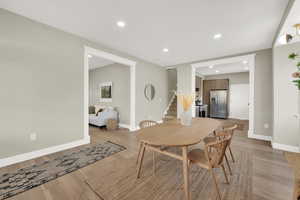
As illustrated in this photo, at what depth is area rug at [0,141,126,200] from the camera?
1.62 m

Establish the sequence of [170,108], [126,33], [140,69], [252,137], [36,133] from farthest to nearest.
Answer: [170,108], [140,69], [252,137], [126,33], [36,133]

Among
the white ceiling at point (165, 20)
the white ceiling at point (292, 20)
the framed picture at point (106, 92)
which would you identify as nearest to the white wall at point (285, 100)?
the white ceiling at point (292, 20)

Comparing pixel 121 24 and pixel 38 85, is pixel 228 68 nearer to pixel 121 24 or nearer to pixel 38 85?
pixel 121 24

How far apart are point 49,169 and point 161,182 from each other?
1.84 m

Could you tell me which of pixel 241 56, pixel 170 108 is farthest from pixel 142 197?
pixel 170 108

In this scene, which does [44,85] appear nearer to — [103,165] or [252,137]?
[103,165]

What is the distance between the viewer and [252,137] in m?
3.64

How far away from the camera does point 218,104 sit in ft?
22.8

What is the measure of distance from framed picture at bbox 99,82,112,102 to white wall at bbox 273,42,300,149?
5517mm

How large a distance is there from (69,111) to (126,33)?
7.25ft

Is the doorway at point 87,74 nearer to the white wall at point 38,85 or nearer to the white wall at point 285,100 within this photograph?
the white wall at point 38,85

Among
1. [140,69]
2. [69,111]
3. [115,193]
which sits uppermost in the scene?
[140,69]

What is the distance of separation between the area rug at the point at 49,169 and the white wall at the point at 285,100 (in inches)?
144

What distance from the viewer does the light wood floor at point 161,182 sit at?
1477mm
